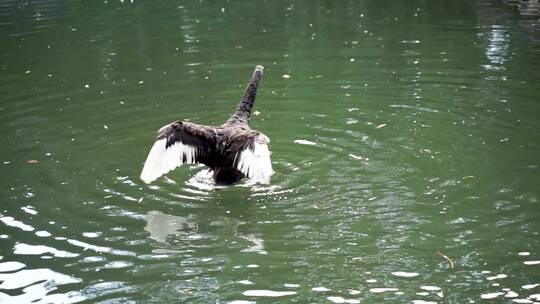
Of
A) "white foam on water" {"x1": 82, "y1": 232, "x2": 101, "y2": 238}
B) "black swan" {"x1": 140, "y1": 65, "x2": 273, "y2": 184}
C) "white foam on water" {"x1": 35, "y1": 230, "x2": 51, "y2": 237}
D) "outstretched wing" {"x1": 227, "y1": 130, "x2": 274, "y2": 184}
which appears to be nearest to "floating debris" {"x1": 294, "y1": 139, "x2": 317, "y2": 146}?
"black swan" {"x1": 140, "y1": 65, "x2": 273, "y2": 184}

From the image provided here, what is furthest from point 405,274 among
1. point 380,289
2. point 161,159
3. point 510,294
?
point 161,159

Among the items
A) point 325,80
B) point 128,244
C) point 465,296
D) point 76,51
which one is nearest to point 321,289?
point 465,296

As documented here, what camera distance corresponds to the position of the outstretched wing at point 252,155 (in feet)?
21.3

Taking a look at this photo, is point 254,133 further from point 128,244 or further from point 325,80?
point 325,80

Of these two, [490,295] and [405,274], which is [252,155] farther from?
[490,295]

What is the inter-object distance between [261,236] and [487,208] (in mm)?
2004

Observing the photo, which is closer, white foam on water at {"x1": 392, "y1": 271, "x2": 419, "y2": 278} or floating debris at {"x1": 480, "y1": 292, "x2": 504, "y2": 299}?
floating debris at {"x1": 480, "y1": 292, "x2": 504, "y2": 299}

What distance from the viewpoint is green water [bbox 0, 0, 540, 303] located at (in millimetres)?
5684

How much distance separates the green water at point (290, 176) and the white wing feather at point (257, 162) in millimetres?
406

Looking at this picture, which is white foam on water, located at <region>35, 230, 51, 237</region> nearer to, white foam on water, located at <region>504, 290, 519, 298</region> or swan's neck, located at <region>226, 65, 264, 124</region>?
swan's neck, located at <region>226, 65, 264, 124</region>

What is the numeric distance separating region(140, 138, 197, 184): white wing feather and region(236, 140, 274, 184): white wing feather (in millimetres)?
601

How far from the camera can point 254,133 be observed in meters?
6.88

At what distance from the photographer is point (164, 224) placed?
6.65 m

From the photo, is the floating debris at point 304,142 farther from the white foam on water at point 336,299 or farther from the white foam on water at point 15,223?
the white foam on water at point 336,299
